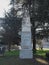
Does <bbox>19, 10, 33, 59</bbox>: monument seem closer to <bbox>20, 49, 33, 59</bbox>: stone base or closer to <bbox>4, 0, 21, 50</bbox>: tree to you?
<bbox>20, 49, 33, 59</bbox>: stone base

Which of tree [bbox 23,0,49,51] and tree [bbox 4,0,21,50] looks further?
tree [bbox 4,0,21,50]

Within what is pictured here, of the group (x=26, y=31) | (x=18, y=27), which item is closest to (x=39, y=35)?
(x=18, y=27)

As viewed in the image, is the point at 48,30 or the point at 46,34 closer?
the point at 48,30

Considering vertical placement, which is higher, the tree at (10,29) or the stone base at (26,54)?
the tree at (10,29)

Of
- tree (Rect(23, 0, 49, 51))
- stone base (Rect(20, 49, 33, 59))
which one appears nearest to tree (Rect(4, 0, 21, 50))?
tree (Rect(23, 0, 49, 51))

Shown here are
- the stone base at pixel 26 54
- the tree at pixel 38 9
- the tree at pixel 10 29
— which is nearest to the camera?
the tree at pixel 38 9

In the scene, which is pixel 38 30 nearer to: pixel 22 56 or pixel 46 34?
pixel 46 34

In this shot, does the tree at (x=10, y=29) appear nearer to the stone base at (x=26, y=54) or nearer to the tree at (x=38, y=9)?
the tree at (x=38, y=9)

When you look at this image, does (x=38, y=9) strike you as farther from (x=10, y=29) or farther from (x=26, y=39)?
(x=10, y=29)

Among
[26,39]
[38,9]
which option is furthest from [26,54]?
[38,9]

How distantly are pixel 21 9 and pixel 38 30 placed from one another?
16.7 ft

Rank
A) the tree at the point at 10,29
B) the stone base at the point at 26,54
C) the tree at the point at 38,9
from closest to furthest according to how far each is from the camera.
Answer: the tree at the point at 38,9 → the stone base at the point at 26,54 → the tree at the point at 10,29

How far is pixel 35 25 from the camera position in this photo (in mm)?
21359

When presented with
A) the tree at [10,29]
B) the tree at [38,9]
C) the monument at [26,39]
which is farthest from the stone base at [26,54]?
the tree at [10,29]
